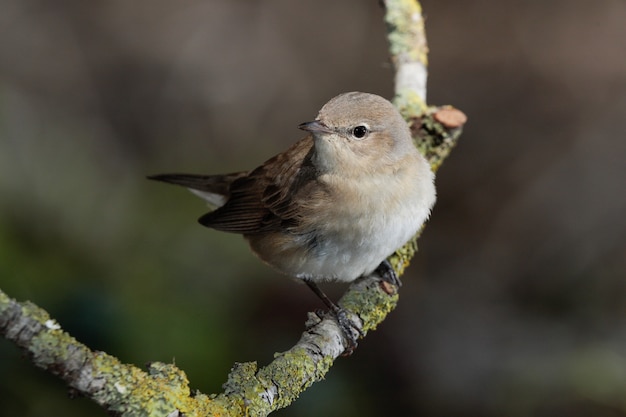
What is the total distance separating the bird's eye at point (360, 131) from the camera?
3.68 meters

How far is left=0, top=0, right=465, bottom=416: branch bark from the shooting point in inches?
79.0

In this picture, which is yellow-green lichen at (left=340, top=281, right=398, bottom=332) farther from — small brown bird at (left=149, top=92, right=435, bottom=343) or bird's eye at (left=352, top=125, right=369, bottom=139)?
bird's eye at (left=352, top=125, right=369, bottom=139)

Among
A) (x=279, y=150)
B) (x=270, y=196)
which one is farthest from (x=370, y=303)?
(x=279, y=150)

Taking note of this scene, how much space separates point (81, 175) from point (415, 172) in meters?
2.62

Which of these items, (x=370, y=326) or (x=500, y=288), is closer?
(x=370, y=326)

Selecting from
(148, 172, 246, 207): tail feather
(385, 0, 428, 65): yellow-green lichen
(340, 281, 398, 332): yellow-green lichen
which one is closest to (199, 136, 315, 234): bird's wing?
(148, 172, 246, 207): tail feather

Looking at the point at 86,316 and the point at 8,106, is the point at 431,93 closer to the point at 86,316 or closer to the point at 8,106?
the point at 8,106

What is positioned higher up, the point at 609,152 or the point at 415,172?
the point at 609,152

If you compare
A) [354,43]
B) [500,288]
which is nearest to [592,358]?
[500,288]

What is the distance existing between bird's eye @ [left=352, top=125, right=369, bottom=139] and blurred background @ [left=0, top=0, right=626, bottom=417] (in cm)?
135

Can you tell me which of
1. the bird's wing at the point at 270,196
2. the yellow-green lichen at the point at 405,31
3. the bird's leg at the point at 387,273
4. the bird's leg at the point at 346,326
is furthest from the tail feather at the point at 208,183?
the bird's leg at the point at 346,326

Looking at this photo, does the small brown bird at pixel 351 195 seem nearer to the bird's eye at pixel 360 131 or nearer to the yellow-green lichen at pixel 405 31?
the bird's eye at pixel 360 131

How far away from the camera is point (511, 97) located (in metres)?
7.21

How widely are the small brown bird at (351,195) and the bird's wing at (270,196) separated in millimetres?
11
